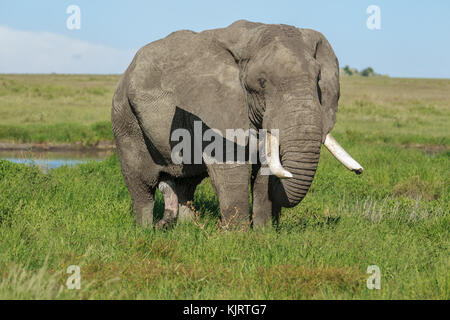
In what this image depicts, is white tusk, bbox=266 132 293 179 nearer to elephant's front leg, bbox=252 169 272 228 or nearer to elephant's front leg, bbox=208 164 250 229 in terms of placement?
elephant's front leg, bbox=208 164 250 229

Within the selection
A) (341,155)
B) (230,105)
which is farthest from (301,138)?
(230,105)

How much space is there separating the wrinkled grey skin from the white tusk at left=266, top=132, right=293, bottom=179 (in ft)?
0.20

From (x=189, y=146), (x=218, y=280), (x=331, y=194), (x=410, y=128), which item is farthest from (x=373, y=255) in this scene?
(x=410, y=128)

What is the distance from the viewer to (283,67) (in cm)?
427

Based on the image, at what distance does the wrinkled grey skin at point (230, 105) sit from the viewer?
4.22m

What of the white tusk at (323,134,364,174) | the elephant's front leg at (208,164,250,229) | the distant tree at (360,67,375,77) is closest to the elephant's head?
the white tusk at (323,134,364,174)

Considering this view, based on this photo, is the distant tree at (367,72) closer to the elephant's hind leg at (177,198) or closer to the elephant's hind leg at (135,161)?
the elephant's hind leg at (177,198)

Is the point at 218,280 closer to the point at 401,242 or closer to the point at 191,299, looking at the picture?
the point at 191,299

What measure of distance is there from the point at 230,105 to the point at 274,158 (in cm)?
72

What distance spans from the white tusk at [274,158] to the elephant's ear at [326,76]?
448 mm

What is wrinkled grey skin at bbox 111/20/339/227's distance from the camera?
422cm

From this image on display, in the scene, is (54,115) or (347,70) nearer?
(54,115)

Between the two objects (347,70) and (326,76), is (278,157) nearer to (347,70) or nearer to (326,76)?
(326,76)

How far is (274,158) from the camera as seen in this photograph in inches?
166
